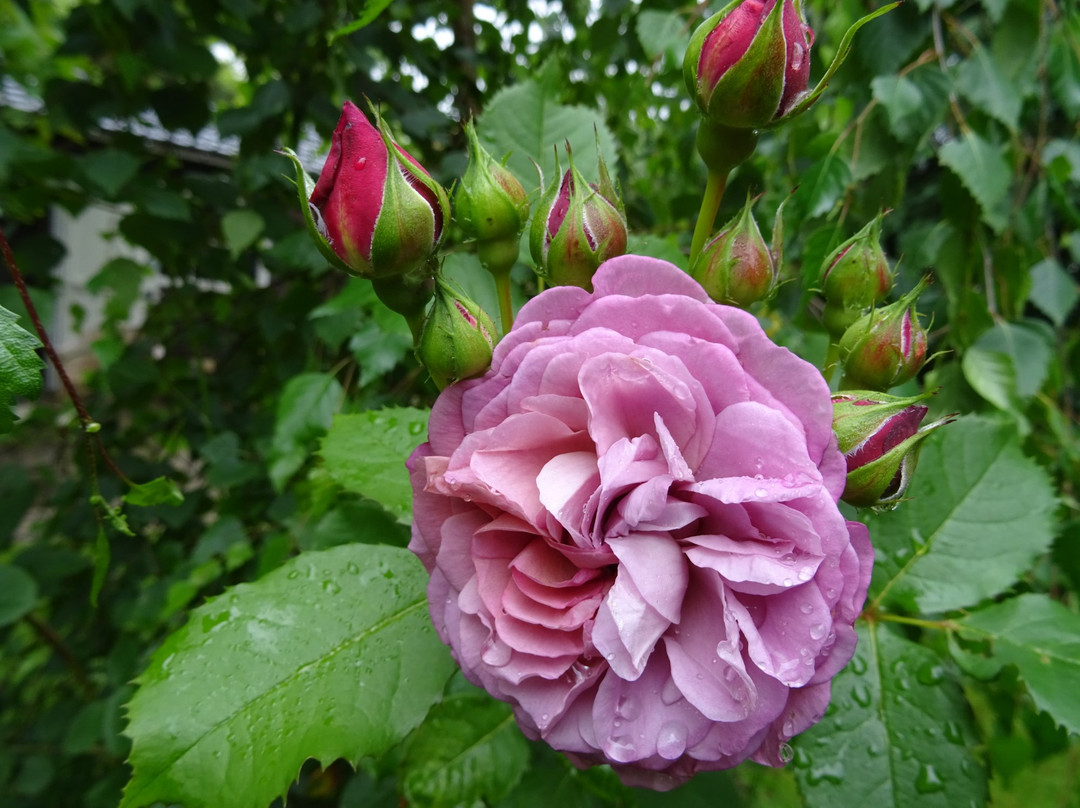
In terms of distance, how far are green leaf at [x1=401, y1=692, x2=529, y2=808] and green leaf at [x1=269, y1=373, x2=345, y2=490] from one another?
61 cm

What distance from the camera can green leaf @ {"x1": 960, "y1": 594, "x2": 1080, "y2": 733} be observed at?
768 mm

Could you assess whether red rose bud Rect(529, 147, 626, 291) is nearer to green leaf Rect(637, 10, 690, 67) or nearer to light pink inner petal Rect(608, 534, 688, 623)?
light pink inner petal Rect(608, 534, 688, 623)

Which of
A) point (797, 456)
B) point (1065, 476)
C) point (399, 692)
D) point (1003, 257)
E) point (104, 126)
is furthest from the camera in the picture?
point (104, 126)

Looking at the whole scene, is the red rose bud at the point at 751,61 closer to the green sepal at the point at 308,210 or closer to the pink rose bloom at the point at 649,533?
the pink rose bloom at the point at 649,533

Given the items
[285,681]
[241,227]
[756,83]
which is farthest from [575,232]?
[241,227]

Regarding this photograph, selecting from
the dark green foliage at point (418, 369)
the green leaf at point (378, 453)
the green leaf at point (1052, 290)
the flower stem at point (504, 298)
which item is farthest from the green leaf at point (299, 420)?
the green leaf at point (1052, 290)

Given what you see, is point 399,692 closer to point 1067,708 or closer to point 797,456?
point 797,456

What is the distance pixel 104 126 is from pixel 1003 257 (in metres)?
2.10

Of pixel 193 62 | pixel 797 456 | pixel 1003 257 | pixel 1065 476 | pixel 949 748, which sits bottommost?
pixel 949 748

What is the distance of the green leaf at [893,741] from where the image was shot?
73cm

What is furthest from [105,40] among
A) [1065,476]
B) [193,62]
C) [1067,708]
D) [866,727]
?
[1065,476]

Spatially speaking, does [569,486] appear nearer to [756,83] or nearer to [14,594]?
[756,83]

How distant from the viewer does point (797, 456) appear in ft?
1.56

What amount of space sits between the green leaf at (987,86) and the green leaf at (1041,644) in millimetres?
923
